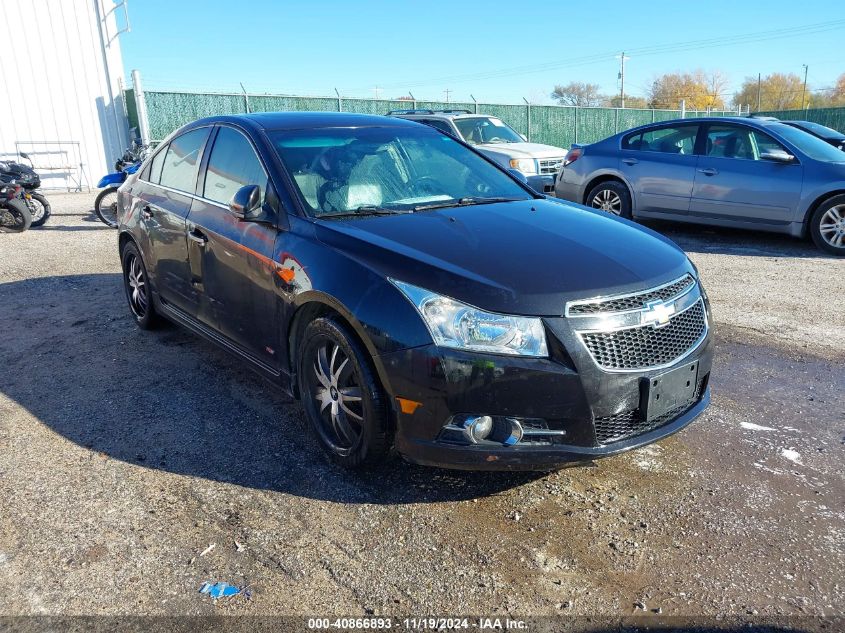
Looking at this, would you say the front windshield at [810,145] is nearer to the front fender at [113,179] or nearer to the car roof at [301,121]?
the car roof at [301,121]

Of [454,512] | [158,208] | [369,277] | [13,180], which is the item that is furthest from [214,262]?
[13,180]

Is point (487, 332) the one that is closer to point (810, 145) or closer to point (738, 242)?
point (738, 242)

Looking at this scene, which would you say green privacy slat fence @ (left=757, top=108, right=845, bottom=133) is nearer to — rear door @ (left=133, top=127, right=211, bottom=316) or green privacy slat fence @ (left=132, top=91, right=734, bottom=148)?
green privacy slat fence @ (left=132, top=91, right=734, bottom=148)

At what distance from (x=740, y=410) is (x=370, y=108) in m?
19.3

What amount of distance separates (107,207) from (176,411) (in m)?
8.71

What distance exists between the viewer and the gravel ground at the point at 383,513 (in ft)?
8.18

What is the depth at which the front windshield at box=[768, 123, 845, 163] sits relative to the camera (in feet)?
27.7

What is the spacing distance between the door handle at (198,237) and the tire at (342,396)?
118cm

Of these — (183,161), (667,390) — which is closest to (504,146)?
(183,161)

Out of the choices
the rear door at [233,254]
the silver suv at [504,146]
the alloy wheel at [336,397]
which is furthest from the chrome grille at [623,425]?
the silver suv at [504,146]

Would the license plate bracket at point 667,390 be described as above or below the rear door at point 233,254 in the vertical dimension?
below

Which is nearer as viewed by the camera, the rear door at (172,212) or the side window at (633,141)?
the rear door at (172,212)

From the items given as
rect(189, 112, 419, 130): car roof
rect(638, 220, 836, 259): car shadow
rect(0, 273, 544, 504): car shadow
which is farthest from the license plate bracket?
rect(638, 220, 836, 259): car shadow

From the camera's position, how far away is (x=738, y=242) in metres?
9.26
